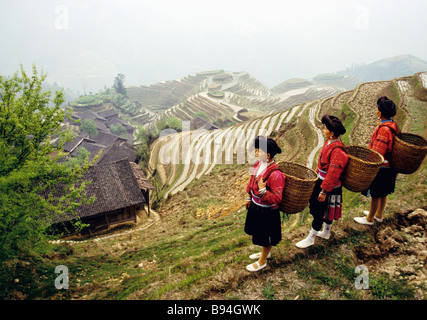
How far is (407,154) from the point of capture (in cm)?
471

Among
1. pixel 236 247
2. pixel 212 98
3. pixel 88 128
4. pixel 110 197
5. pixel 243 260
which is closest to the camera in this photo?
pixel 243 260

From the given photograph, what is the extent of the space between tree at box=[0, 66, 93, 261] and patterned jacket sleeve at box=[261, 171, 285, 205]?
7640 mm

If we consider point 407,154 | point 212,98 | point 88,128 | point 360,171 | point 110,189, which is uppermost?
point 407,154

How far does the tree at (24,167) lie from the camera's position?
741 cm

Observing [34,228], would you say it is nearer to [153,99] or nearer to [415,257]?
[415,257]

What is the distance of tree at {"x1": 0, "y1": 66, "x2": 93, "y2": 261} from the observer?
741 centimetres

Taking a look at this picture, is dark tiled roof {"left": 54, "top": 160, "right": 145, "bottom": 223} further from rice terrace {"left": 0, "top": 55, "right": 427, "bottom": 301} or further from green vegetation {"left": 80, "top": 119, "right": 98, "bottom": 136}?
green vegetation {"left": 80, "top": 119, "right": 98, "bottom": 136}

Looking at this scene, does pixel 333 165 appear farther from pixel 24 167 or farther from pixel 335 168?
pixel 24 167

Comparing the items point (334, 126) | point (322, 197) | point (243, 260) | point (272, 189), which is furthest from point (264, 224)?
point (334, 126)

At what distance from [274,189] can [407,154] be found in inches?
118

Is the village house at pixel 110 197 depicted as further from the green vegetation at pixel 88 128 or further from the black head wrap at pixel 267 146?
the green vegetation at pixel 88 128

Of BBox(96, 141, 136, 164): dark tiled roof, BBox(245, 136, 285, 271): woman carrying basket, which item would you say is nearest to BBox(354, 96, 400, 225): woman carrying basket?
BBox(245, 136, 285, 271): woman carrying basket

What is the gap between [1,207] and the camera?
689 centimetres

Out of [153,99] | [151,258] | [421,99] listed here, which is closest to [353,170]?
[151,258]
